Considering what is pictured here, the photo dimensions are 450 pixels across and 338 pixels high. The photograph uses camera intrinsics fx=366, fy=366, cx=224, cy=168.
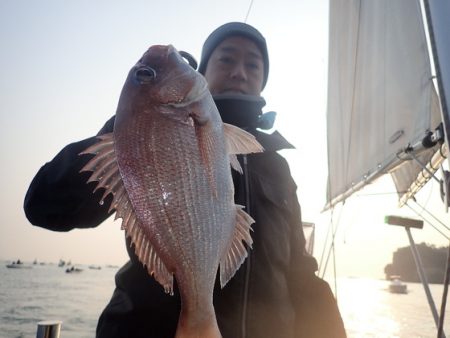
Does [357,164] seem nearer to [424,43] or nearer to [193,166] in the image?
[424,43]

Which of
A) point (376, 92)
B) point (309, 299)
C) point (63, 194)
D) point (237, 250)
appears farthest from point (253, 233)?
point (376, 92)

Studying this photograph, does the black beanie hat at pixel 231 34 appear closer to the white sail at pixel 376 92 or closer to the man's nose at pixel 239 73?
the man's nose at pixel 239 73

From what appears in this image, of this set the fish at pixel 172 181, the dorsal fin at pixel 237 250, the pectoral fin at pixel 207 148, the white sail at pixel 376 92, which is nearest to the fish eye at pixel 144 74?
the fish at pixel 172 181

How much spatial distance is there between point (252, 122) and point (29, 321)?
30.4m

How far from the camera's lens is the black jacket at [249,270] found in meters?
1.71

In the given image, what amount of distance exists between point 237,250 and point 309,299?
152 centimetres

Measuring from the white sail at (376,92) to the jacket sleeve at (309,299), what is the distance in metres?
2.17

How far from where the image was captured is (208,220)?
4.06 feet

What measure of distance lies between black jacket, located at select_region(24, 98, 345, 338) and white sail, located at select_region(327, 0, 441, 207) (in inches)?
87.1

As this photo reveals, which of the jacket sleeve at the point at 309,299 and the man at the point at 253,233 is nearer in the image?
the man at the point at 253,233

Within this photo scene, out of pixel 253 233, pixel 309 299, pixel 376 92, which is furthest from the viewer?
pixel 376 92

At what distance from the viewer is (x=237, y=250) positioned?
132 centimetres

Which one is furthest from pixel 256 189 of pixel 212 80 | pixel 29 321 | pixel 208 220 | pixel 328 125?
pixel 29 321

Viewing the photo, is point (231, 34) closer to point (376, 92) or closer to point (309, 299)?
point (309, 299)
